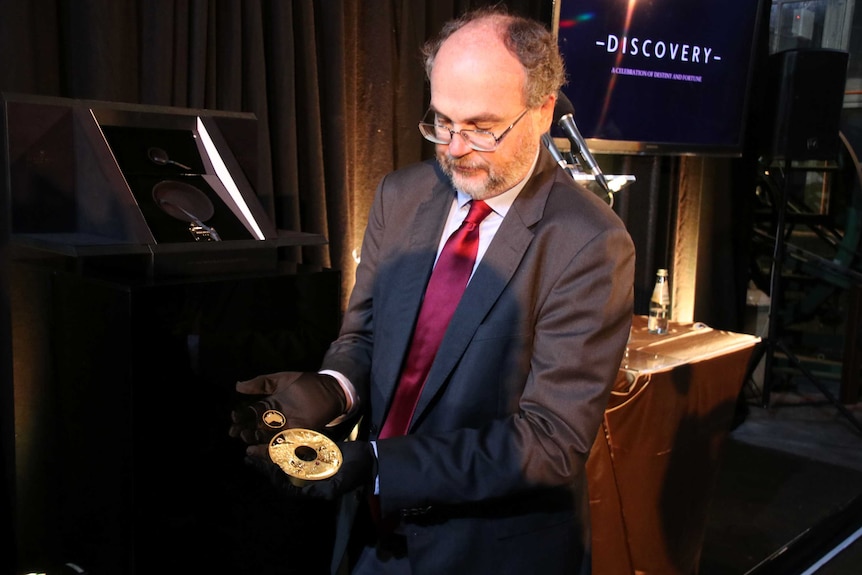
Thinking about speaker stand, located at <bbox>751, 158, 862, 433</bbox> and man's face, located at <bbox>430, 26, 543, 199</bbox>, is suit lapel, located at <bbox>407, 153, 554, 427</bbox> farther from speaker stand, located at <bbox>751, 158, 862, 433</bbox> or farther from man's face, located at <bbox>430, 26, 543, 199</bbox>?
speaker stand, located at <bbox>751, 158, 862, 433</bbox>

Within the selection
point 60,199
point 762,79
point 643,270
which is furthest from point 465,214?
point 762,79

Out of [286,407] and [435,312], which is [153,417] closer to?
[286,407]

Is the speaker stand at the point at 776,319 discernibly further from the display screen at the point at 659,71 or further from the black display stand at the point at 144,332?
the black display stand at the point at 144,332

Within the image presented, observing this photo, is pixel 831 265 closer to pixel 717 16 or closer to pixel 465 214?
pixel 717 16

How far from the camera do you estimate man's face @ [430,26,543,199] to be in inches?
49.3

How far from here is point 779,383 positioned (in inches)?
209

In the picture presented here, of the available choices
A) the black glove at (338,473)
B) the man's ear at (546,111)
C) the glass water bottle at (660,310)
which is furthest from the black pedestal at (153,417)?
the glass water bottle at (660,310)

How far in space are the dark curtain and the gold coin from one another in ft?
3.37

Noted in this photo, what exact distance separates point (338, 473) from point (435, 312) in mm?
317

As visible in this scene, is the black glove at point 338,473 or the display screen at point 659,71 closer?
the black glove at point 338,473

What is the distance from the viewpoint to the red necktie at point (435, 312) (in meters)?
1.33

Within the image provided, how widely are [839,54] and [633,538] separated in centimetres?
332

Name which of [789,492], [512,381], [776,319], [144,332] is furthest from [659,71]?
[144,332]

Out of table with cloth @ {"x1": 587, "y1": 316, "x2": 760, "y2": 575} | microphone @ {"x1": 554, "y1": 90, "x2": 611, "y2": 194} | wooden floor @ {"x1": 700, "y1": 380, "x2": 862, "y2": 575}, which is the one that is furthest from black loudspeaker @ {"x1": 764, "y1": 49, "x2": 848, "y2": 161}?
microphone @ {"x1": 554, "y1": 90, "x2": 611, "y2": 194}
